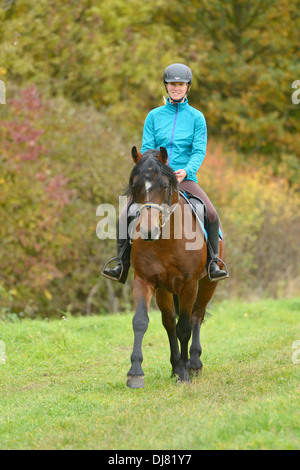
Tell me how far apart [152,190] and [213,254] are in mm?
1597

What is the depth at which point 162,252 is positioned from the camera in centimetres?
704

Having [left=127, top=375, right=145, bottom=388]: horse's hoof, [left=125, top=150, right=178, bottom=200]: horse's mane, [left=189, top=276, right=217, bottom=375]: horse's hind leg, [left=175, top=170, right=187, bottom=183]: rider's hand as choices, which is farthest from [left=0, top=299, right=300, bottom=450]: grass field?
[left=175, top=170, right=187, bottom=183]: rider's hand

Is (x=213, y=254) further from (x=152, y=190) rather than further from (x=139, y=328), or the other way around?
(x=152, y=190)

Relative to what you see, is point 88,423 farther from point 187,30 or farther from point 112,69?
point 187,30

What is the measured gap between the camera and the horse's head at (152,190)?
21.0 feet

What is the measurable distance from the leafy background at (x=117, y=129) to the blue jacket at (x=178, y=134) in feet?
19.4

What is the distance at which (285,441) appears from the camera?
15.3 feet

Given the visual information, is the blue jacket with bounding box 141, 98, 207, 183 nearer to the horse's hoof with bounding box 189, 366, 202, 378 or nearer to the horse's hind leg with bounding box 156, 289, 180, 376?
the horse's hind leg with bounding box 156, 289, 180, 376

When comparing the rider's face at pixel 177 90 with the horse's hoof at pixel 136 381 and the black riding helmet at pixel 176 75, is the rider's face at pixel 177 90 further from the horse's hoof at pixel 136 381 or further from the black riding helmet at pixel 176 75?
the horse's hoof at pixel 136 381

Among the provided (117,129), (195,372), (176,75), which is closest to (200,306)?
(195,372)

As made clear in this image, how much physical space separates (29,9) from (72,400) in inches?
695

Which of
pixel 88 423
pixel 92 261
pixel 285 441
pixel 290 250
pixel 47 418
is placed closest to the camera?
pixel 285 441

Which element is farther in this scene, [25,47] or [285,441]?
[25,47]
